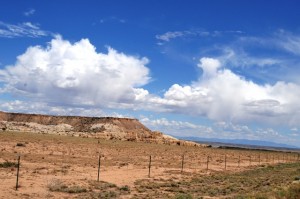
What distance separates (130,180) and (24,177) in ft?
23.5

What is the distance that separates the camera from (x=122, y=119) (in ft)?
566

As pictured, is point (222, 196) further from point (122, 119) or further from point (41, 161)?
point (122, 119)

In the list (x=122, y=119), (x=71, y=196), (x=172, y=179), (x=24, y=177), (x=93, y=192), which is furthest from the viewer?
(x=122, y=119)

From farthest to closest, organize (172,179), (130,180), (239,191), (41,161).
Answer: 1. (41,161)
2. (172,179)
3. (130,180)
4. (239,191)

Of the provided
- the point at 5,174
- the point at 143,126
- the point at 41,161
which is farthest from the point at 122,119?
the point at 5,174

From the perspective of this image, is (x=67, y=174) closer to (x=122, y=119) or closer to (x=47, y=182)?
(x=47, y=182)

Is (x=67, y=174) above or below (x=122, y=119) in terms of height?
below

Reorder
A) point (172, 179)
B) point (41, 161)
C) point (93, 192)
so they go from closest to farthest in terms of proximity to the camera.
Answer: point (93, 192), point (172, 179), point (41, 161)

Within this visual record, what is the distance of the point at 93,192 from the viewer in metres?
22.1

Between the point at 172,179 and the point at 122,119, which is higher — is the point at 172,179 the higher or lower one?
the lower one

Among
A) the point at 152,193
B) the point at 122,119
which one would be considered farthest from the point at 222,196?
the point at 122,119

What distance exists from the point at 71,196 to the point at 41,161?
1759cm

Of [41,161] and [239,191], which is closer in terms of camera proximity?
[239,191]

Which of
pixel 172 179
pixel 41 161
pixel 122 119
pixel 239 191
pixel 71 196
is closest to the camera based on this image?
pixel 71 196
